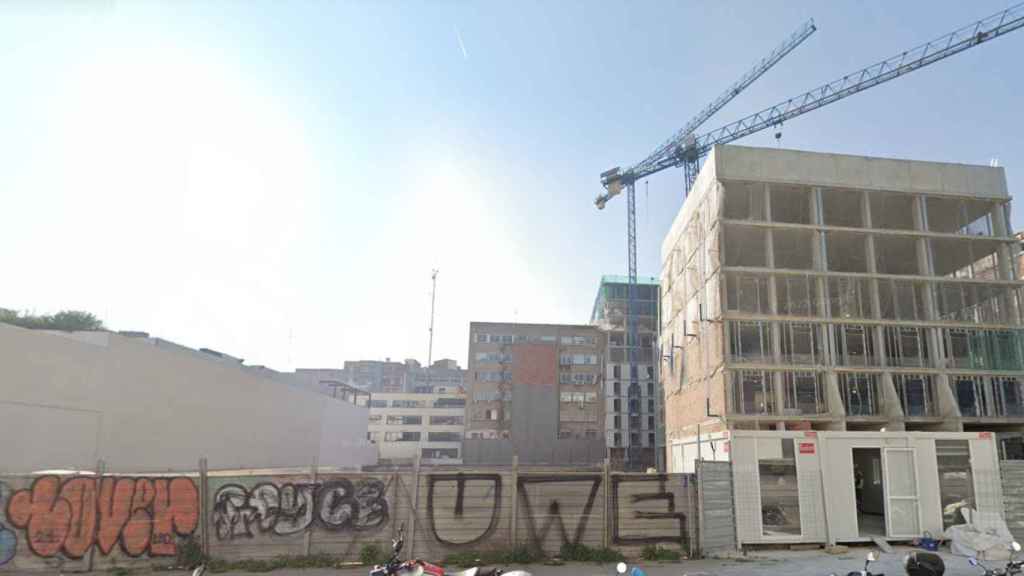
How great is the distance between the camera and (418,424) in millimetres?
89438

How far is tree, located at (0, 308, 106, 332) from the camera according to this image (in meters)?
45.6

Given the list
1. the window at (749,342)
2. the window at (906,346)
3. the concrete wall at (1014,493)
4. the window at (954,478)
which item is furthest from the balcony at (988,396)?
A: the window at (954,478)

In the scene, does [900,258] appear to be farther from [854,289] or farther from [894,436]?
[894,436]

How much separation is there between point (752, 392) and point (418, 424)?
71095 mm

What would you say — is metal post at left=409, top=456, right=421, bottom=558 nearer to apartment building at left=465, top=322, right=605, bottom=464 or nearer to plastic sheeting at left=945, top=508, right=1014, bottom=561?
plastic sheeting at left=945, top=508, right=1014, bottom=561

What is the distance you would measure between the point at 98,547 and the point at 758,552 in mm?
14760

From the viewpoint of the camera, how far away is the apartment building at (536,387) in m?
75.2

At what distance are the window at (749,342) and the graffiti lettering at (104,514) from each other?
62.9 feet

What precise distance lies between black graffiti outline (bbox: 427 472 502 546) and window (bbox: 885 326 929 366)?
19.9 metres

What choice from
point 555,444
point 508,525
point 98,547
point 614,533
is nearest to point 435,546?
point 508,525

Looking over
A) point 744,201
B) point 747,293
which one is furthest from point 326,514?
point 744,201

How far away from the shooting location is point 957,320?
27000 mm

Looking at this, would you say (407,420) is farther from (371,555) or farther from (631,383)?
(371,555)

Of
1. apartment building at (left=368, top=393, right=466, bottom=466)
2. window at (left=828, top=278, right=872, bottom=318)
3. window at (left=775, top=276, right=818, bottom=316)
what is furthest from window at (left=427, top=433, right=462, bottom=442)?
window at (left=828, top=278, right=872, bottom=318)
